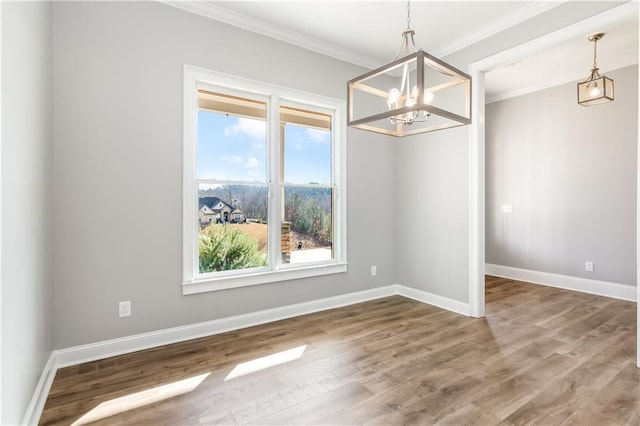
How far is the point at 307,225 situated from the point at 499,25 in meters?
2.80

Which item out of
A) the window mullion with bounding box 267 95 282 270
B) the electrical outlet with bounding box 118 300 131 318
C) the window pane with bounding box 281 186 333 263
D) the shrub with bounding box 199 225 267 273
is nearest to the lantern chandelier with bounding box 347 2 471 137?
the window mullion with bounding box 267 95 282 270

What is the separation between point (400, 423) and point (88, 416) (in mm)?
1742

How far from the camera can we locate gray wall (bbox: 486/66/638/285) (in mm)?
4203

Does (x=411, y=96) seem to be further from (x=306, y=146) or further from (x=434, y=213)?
(x=434, y=213)

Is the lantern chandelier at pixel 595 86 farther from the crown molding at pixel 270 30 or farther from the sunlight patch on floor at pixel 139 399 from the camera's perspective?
the sunlight patch on floor at pixel 139 399

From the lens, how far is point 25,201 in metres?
1.73

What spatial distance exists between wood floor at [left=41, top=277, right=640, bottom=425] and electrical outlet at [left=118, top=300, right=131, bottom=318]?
12.6 inches

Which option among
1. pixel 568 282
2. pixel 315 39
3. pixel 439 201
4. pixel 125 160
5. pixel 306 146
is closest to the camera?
pixel 125 160

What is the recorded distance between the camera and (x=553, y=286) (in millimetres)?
4848

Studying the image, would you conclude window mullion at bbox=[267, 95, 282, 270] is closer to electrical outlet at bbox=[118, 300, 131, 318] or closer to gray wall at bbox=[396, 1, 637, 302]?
electrical outlet at bbox=[118, 300, 131, 318]

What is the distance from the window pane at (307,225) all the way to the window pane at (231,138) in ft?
1.58

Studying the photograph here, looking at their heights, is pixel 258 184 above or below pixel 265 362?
above

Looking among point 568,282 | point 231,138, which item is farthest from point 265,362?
point 568,282

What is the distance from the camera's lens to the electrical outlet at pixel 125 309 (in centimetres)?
266
